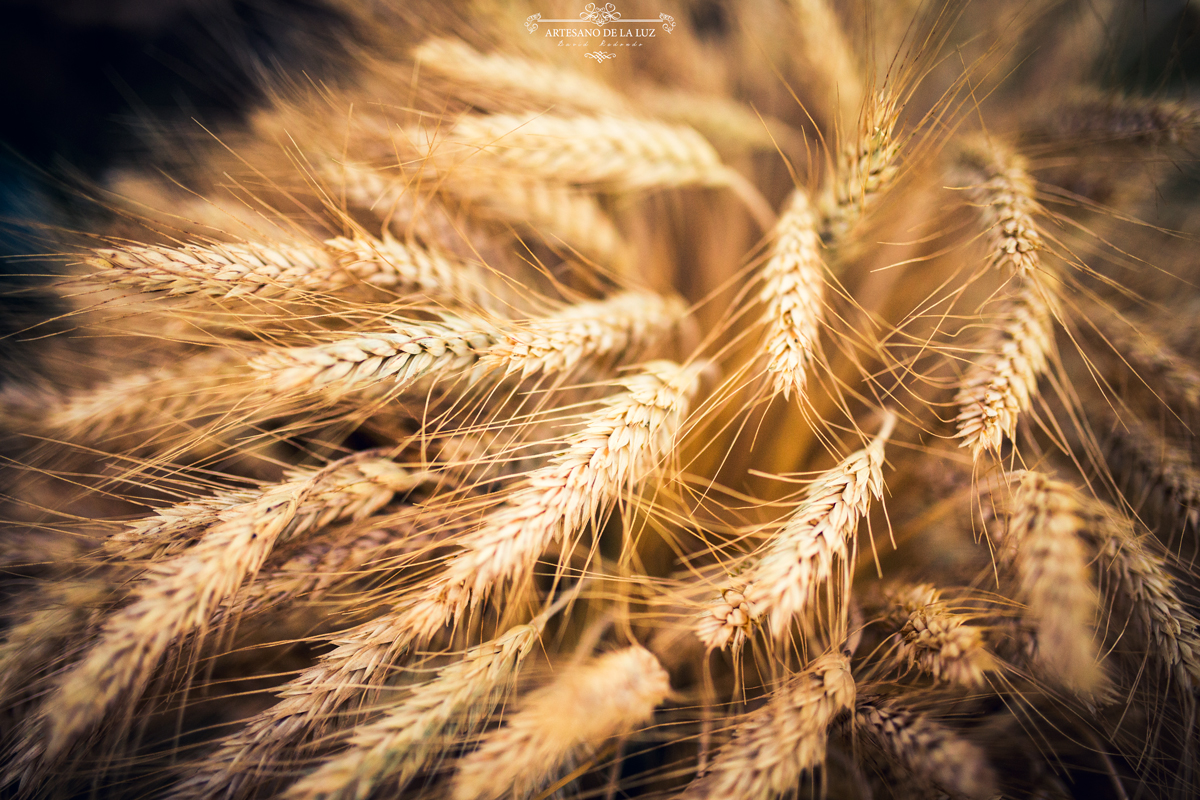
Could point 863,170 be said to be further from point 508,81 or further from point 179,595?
point 179,595

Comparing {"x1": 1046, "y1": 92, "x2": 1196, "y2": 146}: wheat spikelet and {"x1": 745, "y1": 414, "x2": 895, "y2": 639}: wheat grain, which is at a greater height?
{"x1": 1046, "y1": 92, "x2": 1196, "y2": 146}: wheat spikelet

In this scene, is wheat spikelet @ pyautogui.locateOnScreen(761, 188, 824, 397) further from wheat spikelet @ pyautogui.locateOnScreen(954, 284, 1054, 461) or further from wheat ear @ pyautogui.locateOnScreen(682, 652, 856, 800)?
wheat ear @ pyautogui.locateOnScreen(682, 652, 856, 800)

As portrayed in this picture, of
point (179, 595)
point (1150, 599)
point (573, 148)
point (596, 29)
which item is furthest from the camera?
point (596, 29)

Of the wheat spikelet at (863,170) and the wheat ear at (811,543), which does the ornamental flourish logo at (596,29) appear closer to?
the wheat spikelet at (863,170)

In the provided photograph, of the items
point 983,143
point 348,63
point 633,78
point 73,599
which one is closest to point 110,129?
point 348,63

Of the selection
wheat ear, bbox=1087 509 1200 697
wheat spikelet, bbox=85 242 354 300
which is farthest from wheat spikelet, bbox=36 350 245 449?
wheat ear, bbox=1087 509 1200 697

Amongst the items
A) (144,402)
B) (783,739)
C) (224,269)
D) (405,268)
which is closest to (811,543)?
(783,739)

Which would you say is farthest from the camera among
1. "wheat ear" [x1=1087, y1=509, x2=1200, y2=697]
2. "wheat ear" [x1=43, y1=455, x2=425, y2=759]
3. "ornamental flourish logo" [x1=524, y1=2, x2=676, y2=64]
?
"ornamental flourish logo" [x1=524, y1=2, x2=676, y2=64]

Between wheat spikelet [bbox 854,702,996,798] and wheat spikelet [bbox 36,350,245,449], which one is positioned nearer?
wheat spikelet [bbox 854,702,996,798]
